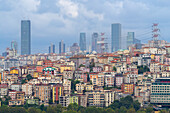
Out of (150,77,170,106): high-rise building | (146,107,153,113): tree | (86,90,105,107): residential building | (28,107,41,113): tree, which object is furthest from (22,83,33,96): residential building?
(146,107,153,113): tree

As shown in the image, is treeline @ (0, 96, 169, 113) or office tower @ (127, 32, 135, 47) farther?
office tower @ (127, 32, 135, 47)

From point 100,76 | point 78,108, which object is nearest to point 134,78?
point 100,76

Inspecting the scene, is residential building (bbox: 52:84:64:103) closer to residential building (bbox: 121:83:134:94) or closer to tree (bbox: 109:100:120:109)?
tree (bbox: 109:100:120:109)

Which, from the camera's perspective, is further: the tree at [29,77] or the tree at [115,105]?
the tree at [29,77]

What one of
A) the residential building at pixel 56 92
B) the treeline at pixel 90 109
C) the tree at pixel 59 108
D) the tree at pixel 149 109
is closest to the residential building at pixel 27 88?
the residential building at pixel 56 92

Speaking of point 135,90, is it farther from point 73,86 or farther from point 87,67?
point 87,67

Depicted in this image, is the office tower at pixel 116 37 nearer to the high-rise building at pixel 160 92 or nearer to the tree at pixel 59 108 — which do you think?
the high-rise building at pixel 160 92

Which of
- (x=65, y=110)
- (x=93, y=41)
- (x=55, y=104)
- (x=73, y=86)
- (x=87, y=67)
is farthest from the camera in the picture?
(x=93, y=41)

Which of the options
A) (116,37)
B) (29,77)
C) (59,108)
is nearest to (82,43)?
Answer: (116,37)

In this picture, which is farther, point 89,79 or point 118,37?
point 118,37
